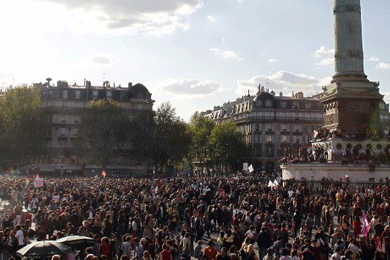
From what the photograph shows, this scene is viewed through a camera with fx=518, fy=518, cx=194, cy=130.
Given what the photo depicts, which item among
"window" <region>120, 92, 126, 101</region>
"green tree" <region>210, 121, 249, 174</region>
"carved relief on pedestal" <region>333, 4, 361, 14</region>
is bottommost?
"green tree" <region>210, 121, 249, 174</region>

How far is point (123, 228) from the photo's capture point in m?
25.2

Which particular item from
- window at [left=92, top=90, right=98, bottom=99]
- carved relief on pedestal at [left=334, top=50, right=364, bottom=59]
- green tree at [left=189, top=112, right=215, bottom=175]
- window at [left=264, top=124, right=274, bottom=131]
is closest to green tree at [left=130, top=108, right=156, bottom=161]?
window at [left=92, top=90, right=98, bottom=99]

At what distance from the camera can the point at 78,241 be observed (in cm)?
1650

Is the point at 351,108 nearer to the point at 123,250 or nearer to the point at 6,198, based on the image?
the point at 6,198

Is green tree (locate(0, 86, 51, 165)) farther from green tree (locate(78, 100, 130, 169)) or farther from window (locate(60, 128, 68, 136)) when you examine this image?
window (locate(60, 128, 68, 136))

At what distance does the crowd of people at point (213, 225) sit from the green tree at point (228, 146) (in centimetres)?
6754

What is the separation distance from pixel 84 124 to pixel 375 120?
56596 millimetres

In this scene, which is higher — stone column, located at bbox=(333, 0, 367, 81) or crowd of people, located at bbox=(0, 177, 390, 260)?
stone column, located at bbox=(333, 0, 367, 81)

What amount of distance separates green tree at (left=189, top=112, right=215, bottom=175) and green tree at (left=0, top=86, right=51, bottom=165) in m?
36.1

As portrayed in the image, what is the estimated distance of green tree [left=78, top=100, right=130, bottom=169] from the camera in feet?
294

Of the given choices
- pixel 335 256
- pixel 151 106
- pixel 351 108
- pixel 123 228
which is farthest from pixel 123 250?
pixel 151 106

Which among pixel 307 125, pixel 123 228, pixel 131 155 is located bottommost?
pixel 123 228

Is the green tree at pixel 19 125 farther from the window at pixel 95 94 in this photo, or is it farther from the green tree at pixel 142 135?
the window at pixel 95 94

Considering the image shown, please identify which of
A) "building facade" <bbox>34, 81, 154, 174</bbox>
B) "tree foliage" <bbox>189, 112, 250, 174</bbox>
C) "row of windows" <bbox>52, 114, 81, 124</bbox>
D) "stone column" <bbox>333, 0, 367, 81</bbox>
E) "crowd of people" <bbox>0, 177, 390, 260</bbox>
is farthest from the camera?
"tree foliage" <bbox>189, 112, 250, 174</bbox>
